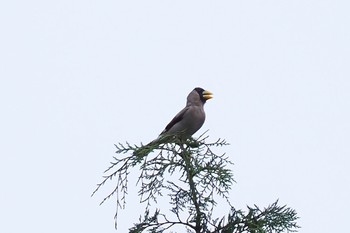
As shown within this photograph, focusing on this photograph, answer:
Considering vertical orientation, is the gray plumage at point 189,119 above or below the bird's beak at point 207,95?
below

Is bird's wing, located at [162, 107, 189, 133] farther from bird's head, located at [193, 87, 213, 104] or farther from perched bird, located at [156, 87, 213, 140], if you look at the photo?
bird's head, located at [193, 87, 213, 104]

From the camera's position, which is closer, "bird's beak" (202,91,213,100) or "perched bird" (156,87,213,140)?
"perched bird" (156,87,213,140)

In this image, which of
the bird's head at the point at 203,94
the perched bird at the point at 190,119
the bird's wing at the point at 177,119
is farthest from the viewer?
the bird's head at the point at 203,94

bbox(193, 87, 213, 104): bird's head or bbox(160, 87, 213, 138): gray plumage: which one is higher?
bbox(193, 87, 213, 104): bird's head

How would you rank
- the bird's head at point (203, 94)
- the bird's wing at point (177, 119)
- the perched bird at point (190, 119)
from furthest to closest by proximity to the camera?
1. the bird's head at point (203, 94)
2. the bird's wing at point (177, 119)
3. the perched bird at point (190, 119)

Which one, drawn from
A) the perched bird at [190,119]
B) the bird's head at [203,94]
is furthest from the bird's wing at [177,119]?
the bird's head at [203,94]

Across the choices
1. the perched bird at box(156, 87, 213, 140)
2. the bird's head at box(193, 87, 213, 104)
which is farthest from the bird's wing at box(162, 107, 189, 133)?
the bird's head at box(193, 87, 213, 104)

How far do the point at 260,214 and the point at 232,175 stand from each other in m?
0.42

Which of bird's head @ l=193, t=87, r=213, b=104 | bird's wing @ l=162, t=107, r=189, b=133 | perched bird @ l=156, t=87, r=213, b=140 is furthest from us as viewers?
bird's head @ l=193, t=87, r=213, b=104

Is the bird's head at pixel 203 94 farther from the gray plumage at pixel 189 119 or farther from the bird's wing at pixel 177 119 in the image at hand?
the bird's wing at pixel 177 119

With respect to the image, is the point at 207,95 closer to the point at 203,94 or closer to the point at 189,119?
the point at 203,94

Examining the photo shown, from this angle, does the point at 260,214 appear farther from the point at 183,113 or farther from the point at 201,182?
the point at 183,113

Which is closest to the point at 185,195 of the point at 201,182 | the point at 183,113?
the point at 201,182

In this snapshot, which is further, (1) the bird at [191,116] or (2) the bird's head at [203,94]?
(2) the bird's head at [203,94]
